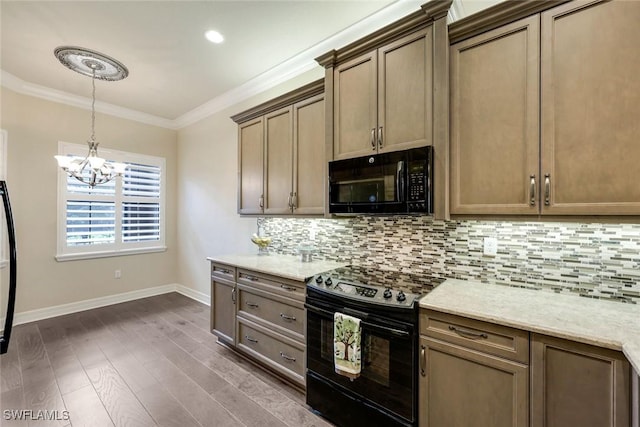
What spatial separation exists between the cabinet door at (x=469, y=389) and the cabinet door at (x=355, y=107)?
140 centimetres

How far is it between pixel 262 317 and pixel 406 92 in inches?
84.8

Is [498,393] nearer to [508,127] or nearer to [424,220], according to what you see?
[424,220]

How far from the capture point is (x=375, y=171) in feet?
6.68

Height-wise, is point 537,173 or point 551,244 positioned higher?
point 537,173

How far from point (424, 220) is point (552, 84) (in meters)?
1.12

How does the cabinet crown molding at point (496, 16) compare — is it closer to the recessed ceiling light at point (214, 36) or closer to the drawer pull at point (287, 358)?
the recessed ceiling light at point (214, 36)

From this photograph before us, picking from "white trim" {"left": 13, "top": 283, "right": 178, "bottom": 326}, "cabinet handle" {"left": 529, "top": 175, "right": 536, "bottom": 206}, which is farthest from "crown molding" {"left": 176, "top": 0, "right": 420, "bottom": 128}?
"white trim" {"left": 13, "top": 283, "right": 178, "bottom": 326}

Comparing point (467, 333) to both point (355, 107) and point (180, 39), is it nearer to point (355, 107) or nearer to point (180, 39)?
point (355, 107)

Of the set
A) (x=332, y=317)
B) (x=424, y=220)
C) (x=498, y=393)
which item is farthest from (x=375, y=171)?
(x=498, y=393)

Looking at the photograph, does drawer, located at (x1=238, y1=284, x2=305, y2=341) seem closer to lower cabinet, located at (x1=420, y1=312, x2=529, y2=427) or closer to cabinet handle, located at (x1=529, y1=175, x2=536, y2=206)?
lower cabinet, located at (x1=420, y1=312, x2=529, y2=427)

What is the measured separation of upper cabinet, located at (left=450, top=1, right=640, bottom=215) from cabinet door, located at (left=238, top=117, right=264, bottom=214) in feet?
6.41

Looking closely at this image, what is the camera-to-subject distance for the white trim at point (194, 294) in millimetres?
4371

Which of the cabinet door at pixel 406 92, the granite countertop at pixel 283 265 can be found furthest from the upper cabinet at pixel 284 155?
the cabinet door at pixel 406 92

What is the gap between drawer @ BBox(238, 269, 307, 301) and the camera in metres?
2.20
